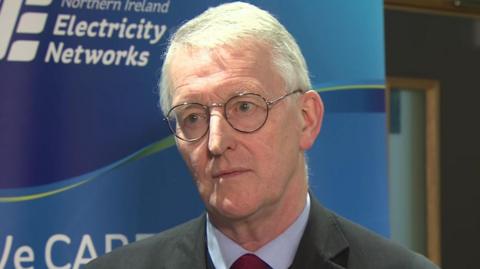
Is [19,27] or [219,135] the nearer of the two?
[219,135]

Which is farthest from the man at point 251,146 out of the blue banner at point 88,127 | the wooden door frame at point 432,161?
the wooden door frame at point 432,161

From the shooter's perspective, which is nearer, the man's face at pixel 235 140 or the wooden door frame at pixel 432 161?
the man's face at pixel 235 140

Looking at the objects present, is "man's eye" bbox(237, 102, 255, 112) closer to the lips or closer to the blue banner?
the lips

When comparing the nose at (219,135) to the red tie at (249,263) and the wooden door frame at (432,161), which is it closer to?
the red tie at (249,263)

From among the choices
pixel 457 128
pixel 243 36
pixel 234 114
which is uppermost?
pixel 243 36

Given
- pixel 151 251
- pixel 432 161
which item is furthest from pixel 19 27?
pixel 432 161

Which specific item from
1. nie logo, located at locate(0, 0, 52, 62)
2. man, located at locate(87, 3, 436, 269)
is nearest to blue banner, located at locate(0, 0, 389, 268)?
nie logo, located at locate(0, 0, 52, 62)

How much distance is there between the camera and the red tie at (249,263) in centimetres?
145

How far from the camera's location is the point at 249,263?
1.46m

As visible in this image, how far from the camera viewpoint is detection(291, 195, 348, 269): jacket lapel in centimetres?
146

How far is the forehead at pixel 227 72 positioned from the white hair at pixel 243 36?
0.01 metres

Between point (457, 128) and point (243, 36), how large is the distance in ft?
9.03

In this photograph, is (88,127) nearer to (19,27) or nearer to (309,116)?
(19,27)

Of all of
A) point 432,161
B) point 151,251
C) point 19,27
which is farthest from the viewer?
point 432,161
